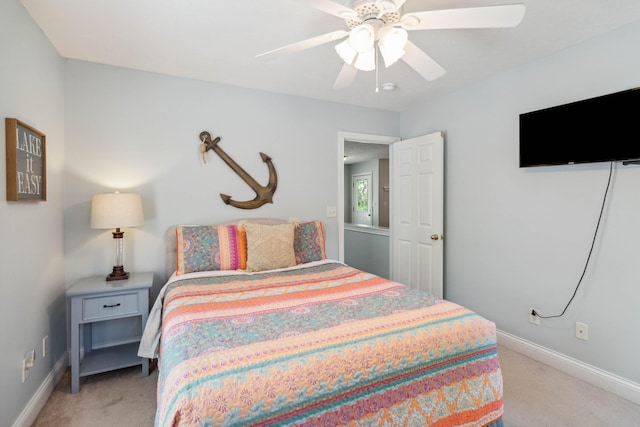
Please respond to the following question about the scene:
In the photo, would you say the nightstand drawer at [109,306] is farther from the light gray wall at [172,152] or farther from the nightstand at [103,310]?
the light gray wall at [172,152]

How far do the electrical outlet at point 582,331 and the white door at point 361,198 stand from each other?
5.06 m

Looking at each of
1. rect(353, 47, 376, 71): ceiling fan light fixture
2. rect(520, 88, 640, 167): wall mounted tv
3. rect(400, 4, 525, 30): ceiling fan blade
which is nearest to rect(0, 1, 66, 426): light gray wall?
rect(353, 47, 376, 71): ceiling fan light fixture

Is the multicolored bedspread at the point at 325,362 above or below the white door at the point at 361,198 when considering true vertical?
below

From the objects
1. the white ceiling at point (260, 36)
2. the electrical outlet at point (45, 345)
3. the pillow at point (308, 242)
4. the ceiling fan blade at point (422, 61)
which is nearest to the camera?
the ceiling fan blade at point (422, 61)

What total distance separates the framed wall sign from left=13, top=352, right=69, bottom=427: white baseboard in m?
1.20

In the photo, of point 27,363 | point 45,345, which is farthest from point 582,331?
point 45,345

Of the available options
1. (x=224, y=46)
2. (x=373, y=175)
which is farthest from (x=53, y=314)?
(x=373, y=175)

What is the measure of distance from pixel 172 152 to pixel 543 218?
3.21 metres

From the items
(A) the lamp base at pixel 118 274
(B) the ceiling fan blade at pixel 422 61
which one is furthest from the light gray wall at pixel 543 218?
(A) the lamp base at pixel 118 274

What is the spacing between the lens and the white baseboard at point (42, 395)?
1741 millimetres

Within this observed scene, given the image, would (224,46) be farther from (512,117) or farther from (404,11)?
(512,117)

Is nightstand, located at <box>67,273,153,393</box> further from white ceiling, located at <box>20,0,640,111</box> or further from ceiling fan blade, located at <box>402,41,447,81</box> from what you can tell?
ceiling fan blade, located at <box>402,41,447,81</box>

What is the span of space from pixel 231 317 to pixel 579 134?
257 cm

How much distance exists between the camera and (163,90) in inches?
109
